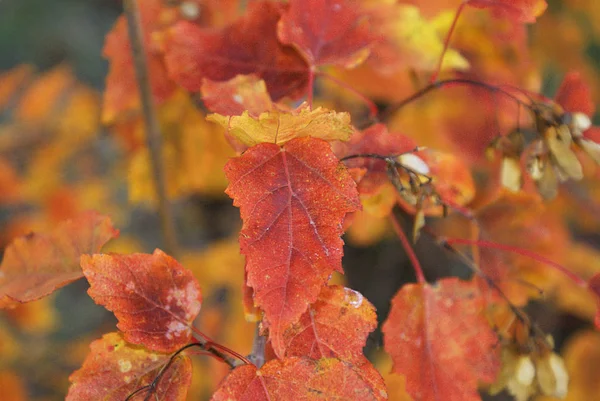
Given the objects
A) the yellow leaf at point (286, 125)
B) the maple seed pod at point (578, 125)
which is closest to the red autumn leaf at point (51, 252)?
the yellow leaf at point (286, 125)

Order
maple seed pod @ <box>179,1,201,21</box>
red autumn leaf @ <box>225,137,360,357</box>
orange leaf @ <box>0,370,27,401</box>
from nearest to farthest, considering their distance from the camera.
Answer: red autumn leaf @ <box>225,137,360,357</box> → maple seed pod @ <box>179,1,201,21</box> → orange leaf @ <box>0,370,27,401</box>

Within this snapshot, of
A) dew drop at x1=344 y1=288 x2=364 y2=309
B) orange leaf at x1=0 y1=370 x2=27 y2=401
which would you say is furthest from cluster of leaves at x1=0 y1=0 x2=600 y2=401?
orange leaf at x1=0 y1=370 x2=27 y2=401

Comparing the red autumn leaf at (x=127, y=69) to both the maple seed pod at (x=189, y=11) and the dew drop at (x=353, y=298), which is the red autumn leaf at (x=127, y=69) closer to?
the maple seed pod at (x=189, y=11)

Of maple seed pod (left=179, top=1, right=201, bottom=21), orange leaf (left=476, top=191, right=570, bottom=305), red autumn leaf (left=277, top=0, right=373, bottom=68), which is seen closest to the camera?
red autumn leaf (left=277, top=0, right=373, bottom=68)

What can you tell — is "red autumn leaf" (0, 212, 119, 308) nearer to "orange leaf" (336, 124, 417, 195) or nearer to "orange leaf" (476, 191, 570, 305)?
"orange leaf" (336, 124, 417, 195)

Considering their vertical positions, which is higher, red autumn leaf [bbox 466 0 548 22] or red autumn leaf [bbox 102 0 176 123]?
red autumn leaf [bbox 466 0 548 22]

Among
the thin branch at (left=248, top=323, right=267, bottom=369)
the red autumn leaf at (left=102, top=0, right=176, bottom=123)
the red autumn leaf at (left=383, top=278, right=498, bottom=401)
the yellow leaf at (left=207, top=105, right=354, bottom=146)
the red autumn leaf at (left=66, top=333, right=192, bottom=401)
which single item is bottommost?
the red autumn leaf at (left=383, top=278, right=498, bottom=401)
